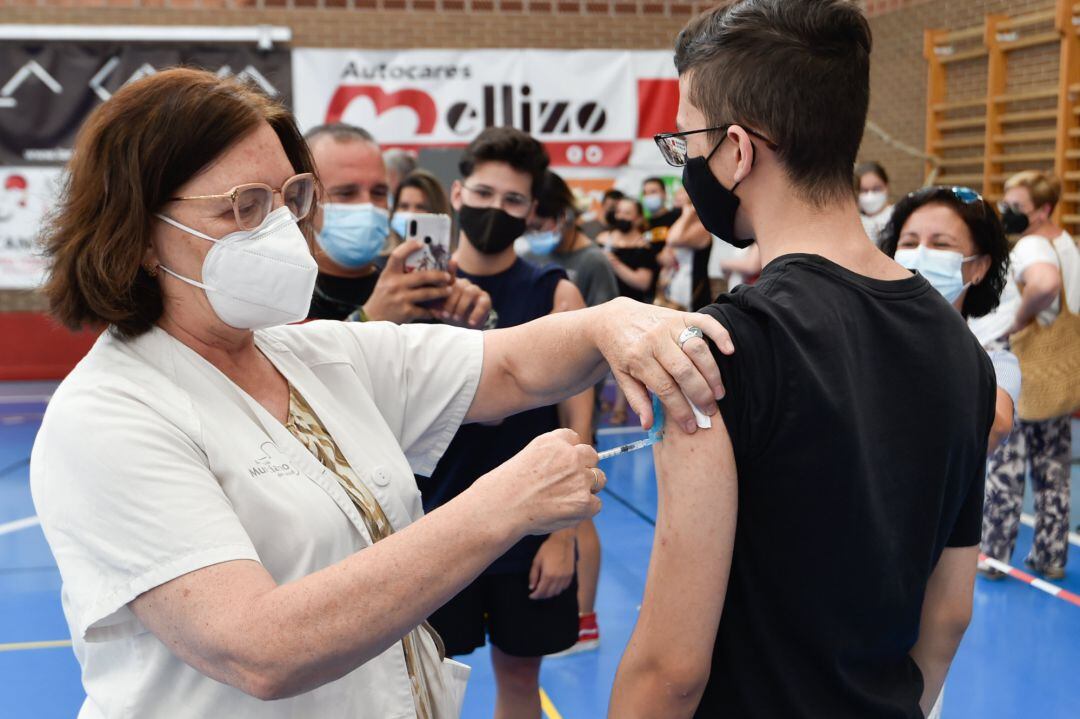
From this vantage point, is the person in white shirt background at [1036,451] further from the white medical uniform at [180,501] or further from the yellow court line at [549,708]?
the white medical uniform at [180,501]

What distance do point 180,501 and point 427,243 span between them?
4.17ft

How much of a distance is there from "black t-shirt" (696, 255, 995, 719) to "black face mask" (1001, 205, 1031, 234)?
388cm

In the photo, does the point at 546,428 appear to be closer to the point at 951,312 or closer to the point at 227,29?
the point at 951,312

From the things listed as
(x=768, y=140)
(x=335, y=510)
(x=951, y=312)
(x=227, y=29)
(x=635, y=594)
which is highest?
(x=227, y=29)

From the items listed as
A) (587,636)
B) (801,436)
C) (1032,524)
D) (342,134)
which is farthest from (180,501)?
(1032,524)

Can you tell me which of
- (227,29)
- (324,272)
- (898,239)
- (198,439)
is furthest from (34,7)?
(198,439)

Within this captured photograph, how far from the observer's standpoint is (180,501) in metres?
1.13

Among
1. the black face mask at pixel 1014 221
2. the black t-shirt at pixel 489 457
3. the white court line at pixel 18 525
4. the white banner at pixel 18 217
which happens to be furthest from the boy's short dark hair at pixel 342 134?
the white banner at pixel 18 217

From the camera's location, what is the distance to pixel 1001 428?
98.3 inches

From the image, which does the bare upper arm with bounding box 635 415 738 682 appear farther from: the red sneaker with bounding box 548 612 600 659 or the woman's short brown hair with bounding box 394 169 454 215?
the red sneaker with bounding box 548 612 600 659

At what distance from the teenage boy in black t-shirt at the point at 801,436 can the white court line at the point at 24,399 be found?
8.34 m

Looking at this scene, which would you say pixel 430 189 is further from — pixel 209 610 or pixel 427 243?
pixel 209 610

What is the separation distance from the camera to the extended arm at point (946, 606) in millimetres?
1365

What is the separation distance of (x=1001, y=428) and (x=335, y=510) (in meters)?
1.91
